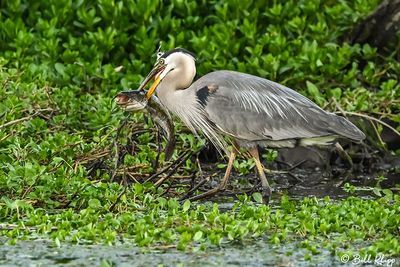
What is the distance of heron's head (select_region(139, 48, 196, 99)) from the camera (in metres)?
8.63

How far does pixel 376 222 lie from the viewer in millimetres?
7160

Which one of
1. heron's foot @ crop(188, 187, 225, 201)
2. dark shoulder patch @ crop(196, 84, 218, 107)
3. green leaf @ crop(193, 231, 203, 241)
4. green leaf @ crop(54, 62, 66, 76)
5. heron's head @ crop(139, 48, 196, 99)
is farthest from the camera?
green leaf @ crop(54, 62, 66, 76)

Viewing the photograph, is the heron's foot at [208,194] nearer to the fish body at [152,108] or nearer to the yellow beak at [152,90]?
the fish body at [152,108]

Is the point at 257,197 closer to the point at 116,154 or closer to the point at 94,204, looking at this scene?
the point at 116,154

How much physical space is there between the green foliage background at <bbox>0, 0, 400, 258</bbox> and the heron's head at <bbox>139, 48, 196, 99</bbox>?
542 mm

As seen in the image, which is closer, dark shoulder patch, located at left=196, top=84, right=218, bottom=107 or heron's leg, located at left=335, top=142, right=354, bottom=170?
dark shoulder patch, located at left=196, top=84, right=218, bottom=107

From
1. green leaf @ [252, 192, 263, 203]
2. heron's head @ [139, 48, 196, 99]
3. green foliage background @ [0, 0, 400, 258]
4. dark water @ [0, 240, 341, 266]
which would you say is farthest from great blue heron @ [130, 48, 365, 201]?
dark water @ [0, 240, 341, 266]

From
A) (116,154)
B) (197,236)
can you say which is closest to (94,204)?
(116,154)

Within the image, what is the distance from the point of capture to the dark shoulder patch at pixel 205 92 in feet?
28.0

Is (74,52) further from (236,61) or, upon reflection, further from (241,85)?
(241,85)

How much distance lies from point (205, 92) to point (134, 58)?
2.66 metres

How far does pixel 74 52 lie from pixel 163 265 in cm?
468

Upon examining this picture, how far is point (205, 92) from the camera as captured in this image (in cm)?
855

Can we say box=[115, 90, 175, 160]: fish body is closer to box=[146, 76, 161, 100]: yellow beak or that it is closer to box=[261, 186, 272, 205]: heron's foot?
box=[146, 76, 161, 100]: yellow beak
